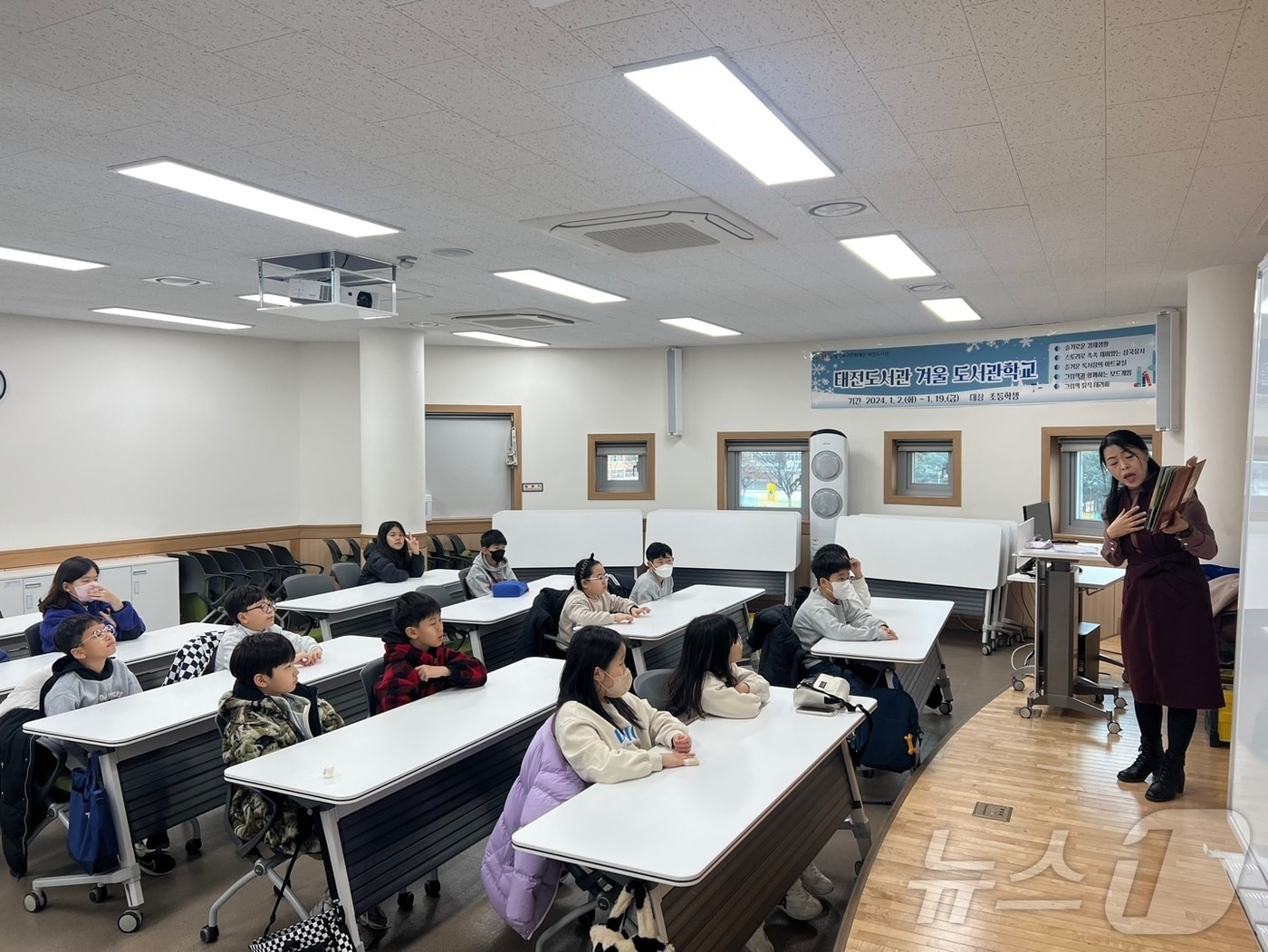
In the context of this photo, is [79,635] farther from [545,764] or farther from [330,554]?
[330,554]

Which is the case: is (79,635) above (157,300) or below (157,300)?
below

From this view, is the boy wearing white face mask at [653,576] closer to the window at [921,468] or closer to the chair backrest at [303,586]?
the chair backrest at [303,586]

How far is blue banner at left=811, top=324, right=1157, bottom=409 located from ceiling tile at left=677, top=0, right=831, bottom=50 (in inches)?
265

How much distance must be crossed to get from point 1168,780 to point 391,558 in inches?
209

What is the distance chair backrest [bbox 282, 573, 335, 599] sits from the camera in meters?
6.50

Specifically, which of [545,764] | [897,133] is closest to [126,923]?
[545,764]

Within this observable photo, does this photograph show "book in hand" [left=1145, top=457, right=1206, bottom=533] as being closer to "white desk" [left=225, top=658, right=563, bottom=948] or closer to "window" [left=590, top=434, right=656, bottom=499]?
"white desk" [left=225, top=658, right=563, bottom=948]

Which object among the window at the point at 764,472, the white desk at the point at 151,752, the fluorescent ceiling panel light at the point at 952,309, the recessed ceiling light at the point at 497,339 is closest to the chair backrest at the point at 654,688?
the white desk at the point at 151,752

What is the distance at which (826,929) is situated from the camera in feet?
10.9

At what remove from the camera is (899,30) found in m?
2.50

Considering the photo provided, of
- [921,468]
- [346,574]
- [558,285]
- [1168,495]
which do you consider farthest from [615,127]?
[921,468]

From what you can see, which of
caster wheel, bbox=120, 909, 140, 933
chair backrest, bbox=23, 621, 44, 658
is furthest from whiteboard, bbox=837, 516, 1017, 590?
caster wheel, bbox=120, 909, 140, 933

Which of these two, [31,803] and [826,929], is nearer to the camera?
[826,929]

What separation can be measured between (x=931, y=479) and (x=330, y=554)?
256 inches
